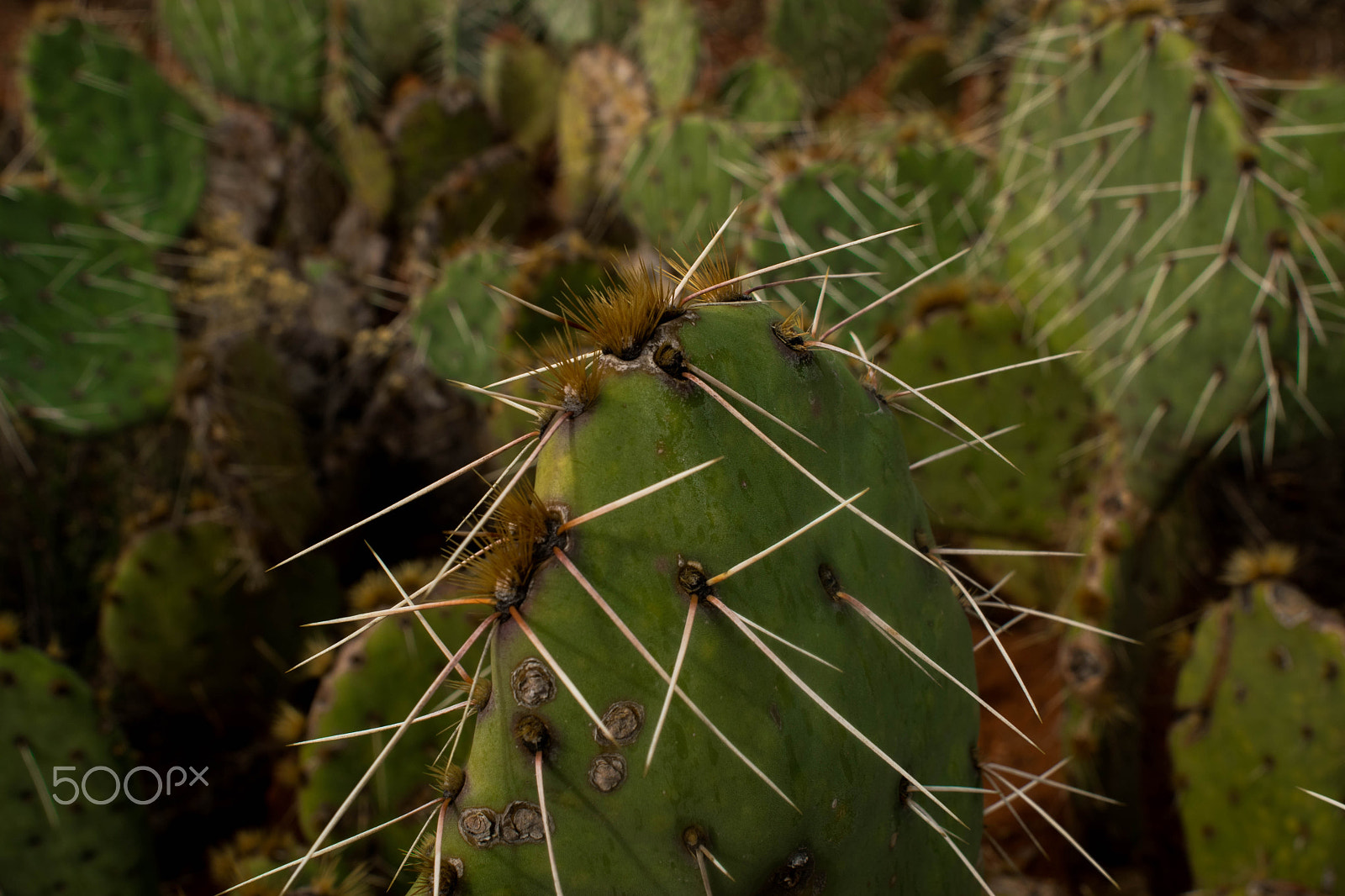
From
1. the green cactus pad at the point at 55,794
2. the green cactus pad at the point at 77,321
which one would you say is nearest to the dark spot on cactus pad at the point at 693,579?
the green cactus pad at the point at 55,794

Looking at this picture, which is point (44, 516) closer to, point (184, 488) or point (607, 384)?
point (184, 488)

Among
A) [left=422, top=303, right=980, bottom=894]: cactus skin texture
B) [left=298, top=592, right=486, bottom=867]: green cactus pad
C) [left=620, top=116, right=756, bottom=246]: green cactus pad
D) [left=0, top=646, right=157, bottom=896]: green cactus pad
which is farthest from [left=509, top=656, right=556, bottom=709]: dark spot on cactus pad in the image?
[left=620, top=116, right=756, bottom=246]: green cactus pad

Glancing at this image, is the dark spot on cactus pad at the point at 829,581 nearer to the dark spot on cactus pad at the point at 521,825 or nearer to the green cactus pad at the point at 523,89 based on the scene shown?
the dark spot on cactus pad at the point at 521,825

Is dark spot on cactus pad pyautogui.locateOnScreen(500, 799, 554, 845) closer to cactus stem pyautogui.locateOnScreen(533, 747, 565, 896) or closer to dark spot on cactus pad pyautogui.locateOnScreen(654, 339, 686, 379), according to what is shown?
cactus stem pyautogui.locateOnScreen(533, 747, 565, 896)

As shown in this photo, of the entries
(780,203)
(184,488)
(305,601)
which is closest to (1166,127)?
(780,203)

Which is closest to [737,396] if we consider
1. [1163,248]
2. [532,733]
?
[532,733]
